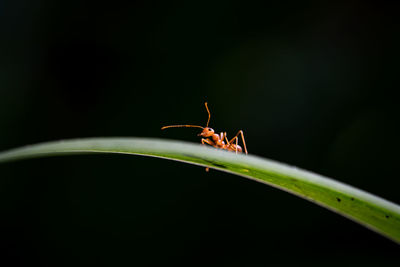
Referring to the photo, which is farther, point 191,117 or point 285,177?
point 191,117

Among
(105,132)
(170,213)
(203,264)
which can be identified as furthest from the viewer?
(105,132)

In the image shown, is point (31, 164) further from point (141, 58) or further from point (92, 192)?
point (141, 58)

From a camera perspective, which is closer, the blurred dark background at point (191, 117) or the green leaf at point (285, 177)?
the green leaf at point (285, 177)

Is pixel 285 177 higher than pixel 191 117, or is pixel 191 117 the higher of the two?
pixel 191 117

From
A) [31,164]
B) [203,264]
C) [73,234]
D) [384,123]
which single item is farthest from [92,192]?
[384,123]
